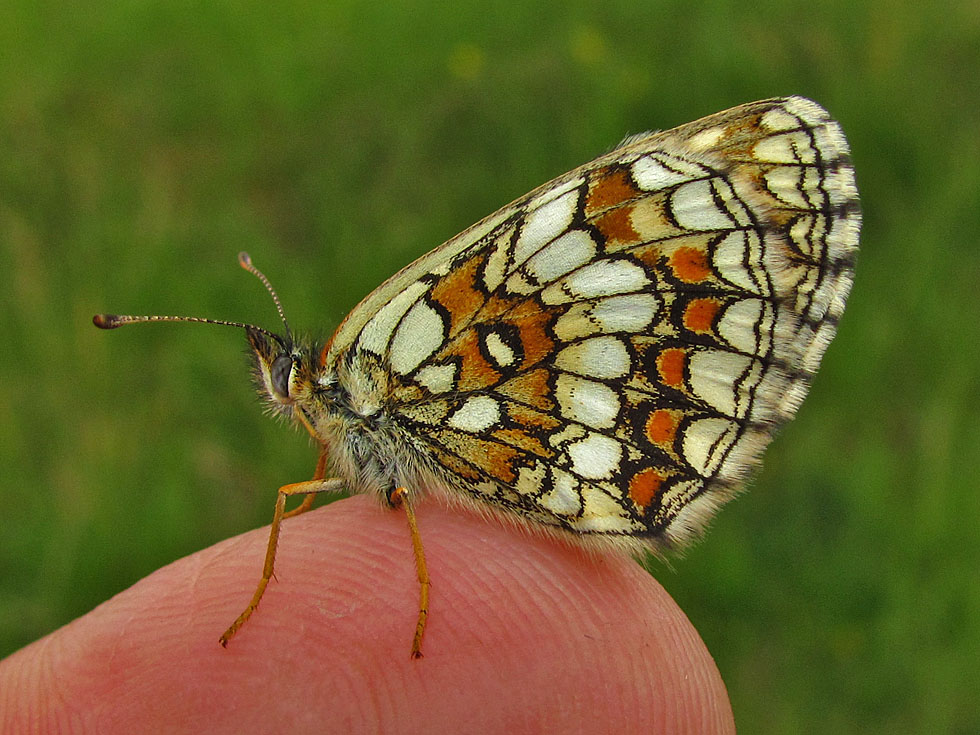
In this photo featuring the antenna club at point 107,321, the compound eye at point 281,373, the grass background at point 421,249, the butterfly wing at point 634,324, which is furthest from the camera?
the grass background at point 421,249

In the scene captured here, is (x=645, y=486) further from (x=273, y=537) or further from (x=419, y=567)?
(x=273, y=537)

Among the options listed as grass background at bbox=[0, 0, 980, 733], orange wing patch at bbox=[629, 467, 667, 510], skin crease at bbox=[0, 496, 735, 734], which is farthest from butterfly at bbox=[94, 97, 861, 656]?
grass background at bbox=[0, 0, 980, 733]

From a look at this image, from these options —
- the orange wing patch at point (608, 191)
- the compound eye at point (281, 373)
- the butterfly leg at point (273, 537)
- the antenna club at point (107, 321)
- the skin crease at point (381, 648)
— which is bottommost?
the skin crease at point (381, 648)

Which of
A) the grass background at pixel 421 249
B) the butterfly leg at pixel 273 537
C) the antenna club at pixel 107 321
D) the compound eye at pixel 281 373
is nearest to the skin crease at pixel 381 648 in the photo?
the butterfly leg at pixel 273 537

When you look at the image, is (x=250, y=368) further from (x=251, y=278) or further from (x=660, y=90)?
(x=660, y=90)

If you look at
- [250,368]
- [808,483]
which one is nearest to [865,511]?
[808,483]

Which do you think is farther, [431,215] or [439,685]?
[431,215]

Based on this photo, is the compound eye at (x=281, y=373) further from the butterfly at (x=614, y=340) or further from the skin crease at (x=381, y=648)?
the skin crease at (x=381, y=648)
